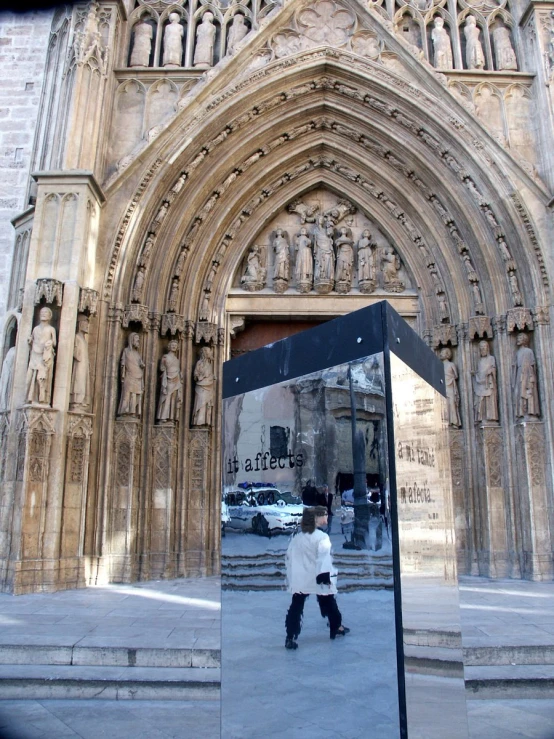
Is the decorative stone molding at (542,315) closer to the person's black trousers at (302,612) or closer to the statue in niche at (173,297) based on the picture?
the statue in niche at (173,297)

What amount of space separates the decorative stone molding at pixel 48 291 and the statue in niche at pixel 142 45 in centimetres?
523

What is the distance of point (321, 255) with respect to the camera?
1268cm

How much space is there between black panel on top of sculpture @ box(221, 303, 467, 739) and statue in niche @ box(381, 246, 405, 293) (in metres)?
9.75

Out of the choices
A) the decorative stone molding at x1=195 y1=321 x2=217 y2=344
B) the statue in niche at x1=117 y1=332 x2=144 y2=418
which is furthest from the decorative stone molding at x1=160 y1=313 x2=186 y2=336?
the statue in niche at x1=117 y1=332 x2=144 y2=418

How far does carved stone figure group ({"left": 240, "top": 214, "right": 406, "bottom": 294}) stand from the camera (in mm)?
12562

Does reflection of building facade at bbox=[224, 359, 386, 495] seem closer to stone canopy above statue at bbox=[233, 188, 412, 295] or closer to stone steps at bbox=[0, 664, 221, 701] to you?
stone steps at bbox=[0, 664, 221, 701]

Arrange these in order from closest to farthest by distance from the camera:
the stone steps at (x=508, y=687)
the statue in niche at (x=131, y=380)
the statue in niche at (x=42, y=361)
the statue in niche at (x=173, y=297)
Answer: the stone steps at (x=508, y=687) < the statue in niche at (x=42, y=361) < the statue in niche at (x=131, y=380) < the statue in niche at (x=173, y=297)

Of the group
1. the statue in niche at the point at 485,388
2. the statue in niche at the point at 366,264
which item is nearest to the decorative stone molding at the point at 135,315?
the statue in niche at the point at 366,264

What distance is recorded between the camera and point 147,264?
440 inches

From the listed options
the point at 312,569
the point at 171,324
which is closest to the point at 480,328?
the point at 171,324

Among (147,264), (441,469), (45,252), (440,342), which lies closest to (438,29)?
(440,342)

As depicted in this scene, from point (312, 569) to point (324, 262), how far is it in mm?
10382

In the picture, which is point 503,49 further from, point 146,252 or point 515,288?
point 146,252

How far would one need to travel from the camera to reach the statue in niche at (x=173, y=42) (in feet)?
39.3
